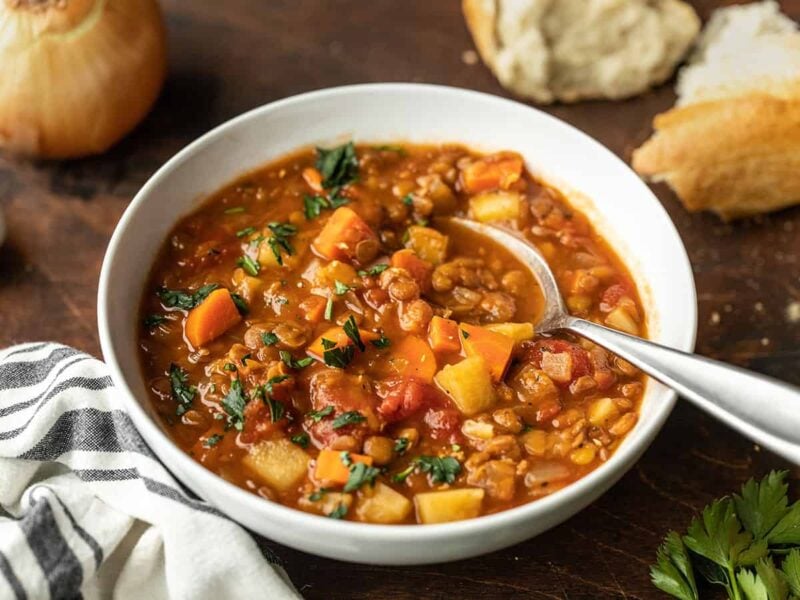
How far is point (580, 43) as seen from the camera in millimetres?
5641

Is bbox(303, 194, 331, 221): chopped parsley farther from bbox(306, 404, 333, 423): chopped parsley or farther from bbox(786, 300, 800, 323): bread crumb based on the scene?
bbox(786, 300, 800, 323): bread crumb

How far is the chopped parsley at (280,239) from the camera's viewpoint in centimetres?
425

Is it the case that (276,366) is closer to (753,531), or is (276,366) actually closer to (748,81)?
(753,531)

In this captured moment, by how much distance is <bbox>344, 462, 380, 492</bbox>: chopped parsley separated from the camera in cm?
352

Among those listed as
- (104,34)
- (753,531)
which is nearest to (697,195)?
(753,531)

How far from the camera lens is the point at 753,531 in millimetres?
3809

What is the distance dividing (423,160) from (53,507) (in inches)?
90.5

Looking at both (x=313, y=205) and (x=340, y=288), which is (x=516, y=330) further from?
(x=313, y=205)

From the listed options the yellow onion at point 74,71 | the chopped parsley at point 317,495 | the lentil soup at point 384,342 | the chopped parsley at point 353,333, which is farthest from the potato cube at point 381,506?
the yellow onion at point 74,71

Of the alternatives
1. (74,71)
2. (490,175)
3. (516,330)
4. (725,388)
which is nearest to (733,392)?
(725,388)

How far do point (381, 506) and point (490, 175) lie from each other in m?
1.79

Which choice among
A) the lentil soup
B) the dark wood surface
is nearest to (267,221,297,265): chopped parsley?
the lentil soup

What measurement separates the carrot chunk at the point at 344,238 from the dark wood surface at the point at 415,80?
3.92ft

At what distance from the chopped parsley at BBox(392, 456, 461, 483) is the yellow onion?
260 cm
